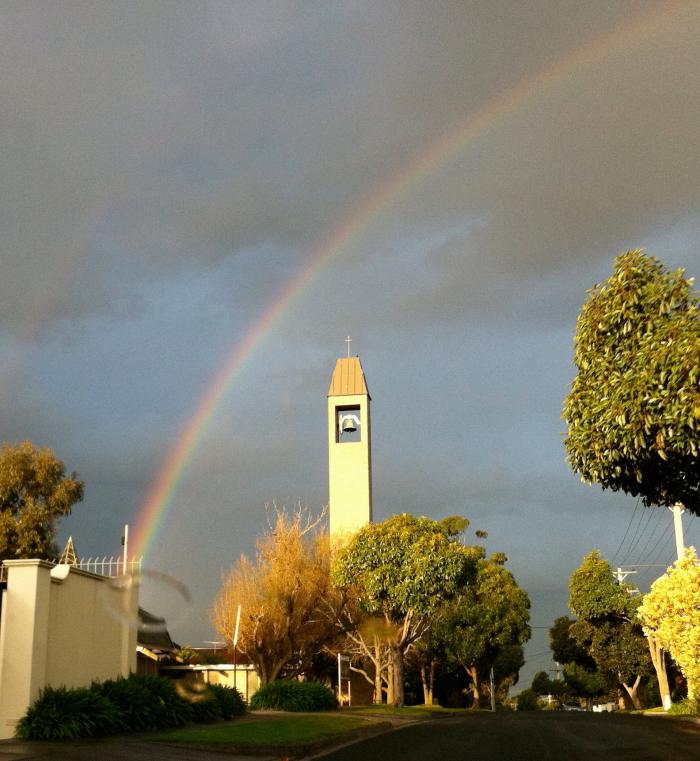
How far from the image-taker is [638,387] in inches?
475

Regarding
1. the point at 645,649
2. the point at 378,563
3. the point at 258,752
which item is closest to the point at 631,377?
the point at 258,752

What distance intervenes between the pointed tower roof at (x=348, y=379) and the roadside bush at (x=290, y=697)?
34630 millimetres

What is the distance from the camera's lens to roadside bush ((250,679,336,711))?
116 ft

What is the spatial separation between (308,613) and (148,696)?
2679cm

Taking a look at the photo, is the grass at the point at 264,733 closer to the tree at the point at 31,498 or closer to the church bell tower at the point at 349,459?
the tree at the point at 31,498

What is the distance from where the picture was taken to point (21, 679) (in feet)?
64.9

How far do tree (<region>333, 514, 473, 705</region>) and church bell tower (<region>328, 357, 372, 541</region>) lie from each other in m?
13.0

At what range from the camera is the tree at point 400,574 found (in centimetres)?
4800

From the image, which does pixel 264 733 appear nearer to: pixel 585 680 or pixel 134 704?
pixel 134 704

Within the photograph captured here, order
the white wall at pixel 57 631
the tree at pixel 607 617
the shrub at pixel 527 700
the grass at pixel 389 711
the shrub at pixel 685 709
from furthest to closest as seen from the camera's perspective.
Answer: the shrub at pixel 527 700
the tree at pixel 607 617
the shrub at pixel 685 709
the grass at pixel 389 711
the white wall at pixel 57 631

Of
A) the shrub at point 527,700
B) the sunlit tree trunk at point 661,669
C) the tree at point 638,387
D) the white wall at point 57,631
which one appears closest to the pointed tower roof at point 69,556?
the white wall at point 57,631

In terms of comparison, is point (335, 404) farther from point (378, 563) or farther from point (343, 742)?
point (343, 742)

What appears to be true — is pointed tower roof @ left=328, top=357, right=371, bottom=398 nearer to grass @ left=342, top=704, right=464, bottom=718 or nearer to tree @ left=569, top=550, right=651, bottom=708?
tree @ left=569, top=550, right=651, bottom=708

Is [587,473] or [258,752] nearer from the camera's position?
[587,473]
